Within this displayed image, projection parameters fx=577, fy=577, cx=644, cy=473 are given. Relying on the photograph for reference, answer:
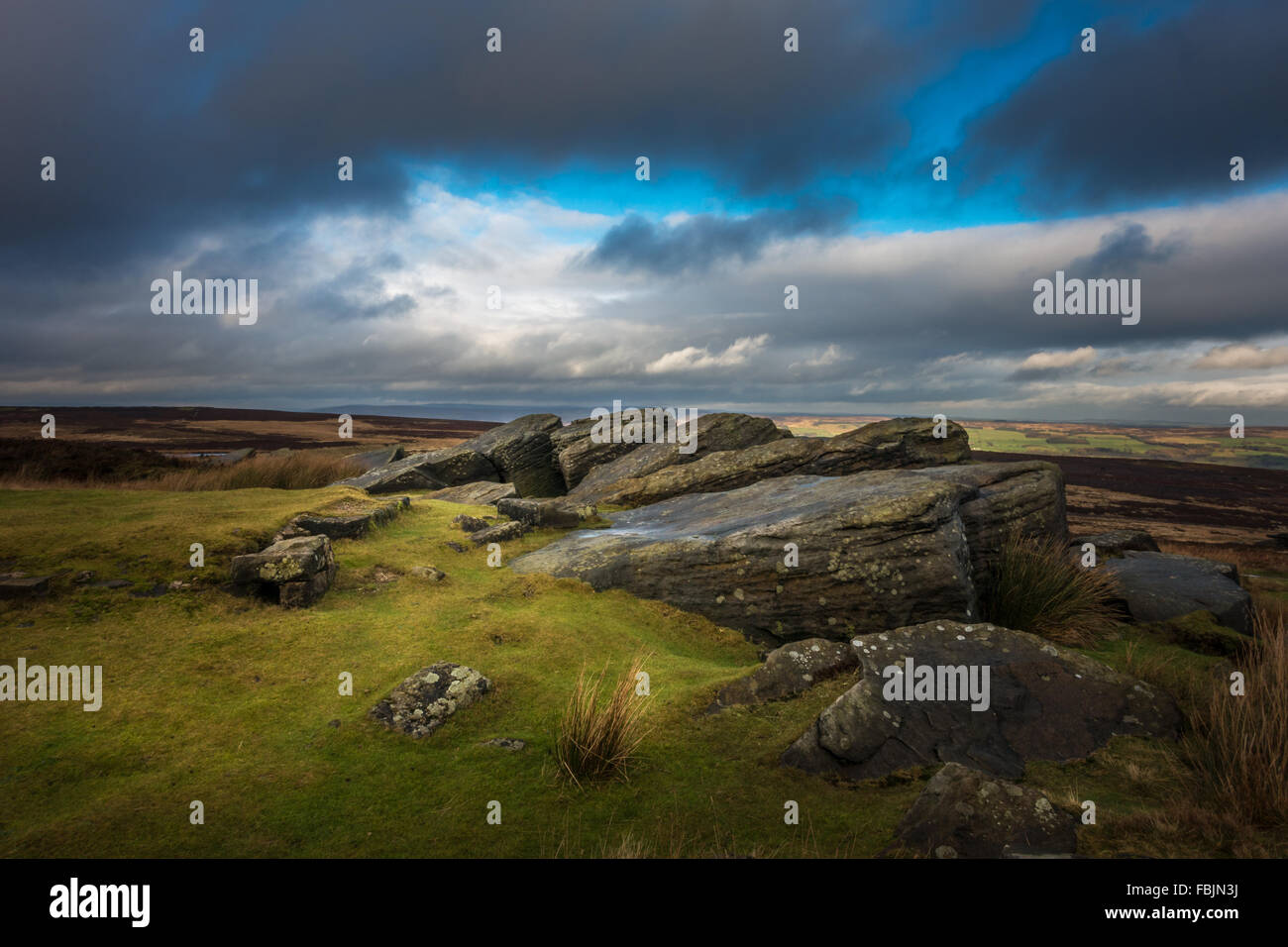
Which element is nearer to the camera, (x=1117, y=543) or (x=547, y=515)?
(x=547, y=515)

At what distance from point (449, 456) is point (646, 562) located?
14.5 m

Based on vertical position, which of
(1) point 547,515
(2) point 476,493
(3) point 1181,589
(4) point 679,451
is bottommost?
(3) point 1181,589

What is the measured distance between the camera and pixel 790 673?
7.47 meters

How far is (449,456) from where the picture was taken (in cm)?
2308

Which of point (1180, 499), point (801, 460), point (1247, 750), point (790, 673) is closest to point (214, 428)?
point (801, 460)

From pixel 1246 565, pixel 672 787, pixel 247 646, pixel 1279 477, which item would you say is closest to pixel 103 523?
pixel 247 646

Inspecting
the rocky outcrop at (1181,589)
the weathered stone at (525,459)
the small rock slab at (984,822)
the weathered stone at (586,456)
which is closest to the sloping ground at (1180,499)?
the rocky outcrop at (1181,589)

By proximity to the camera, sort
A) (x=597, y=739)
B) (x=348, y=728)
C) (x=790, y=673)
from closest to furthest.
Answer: (x=597, y=739)
(x=348, y=728)
(x=790, y=673)

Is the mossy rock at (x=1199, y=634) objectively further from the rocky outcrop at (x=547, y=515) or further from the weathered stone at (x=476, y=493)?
the weathered stone at (x=476, y=493)

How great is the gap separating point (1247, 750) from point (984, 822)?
93.9 inches

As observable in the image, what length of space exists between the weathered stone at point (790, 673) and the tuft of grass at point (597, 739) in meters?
1.54

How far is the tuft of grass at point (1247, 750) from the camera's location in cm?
414

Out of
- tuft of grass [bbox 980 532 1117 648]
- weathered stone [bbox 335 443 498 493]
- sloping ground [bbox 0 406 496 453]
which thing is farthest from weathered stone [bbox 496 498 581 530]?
→ sloping ground [bbox 0 406 496 453]

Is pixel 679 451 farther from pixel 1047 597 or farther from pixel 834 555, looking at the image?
pixel 1047 597
